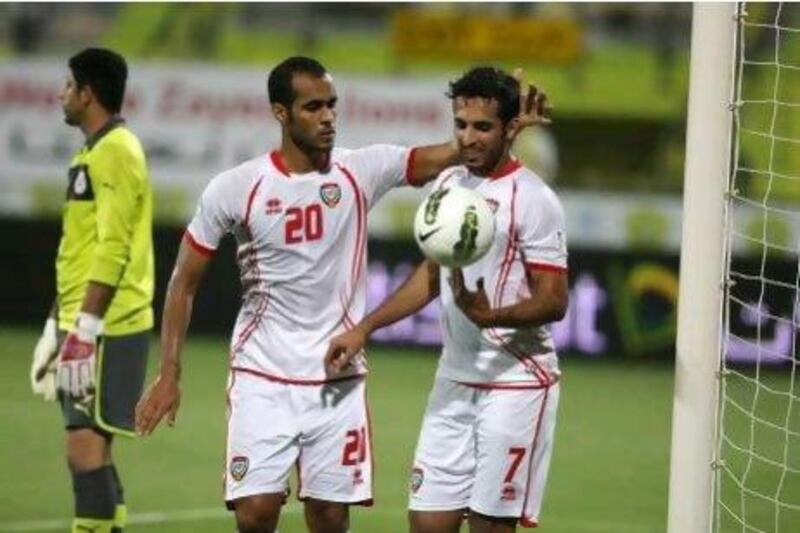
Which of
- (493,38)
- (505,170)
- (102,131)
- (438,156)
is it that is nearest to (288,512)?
(102,131)

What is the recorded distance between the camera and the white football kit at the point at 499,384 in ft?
20.2

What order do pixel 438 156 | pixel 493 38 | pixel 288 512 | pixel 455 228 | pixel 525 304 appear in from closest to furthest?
pixel 455 228, pixel 525 304, pixel 438 156, pixel 288 512, pixel 493 38

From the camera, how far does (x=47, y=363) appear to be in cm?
745

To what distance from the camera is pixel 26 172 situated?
16562mm

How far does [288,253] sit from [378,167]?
1.46ft

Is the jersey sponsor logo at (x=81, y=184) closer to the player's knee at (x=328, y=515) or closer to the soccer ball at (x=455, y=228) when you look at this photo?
the player's knee at (x=328, y=515)

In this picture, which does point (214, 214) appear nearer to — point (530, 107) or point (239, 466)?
point (239, 466)

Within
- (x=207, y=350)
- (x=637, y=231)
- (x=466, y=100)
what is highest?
(x=466, y=100)

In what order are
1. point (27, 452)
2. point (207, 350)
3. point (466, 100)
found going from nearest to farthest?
point (466, 100) → point (27, 452) → point (207, 350)

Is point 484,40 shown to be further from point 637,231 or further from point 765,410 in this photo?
point 765,410

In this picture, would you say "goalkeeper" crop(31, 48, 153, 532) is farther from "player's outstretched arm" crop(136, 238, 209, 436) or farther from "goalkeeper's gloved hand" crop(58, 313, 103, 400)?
"player's outstretched arm" crop(136, 238, 209, 436)

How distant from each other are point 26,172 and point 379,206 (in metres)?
3.11

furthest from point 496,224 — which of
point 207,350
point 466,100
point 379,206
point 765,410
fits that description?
point 379,206

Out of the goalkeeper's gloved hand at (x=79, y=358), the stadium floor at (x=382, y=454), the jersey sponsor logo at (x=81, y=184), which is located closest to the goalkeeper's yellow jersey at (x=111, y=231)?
the jersey sponsor logo at (x=81, y=184)
